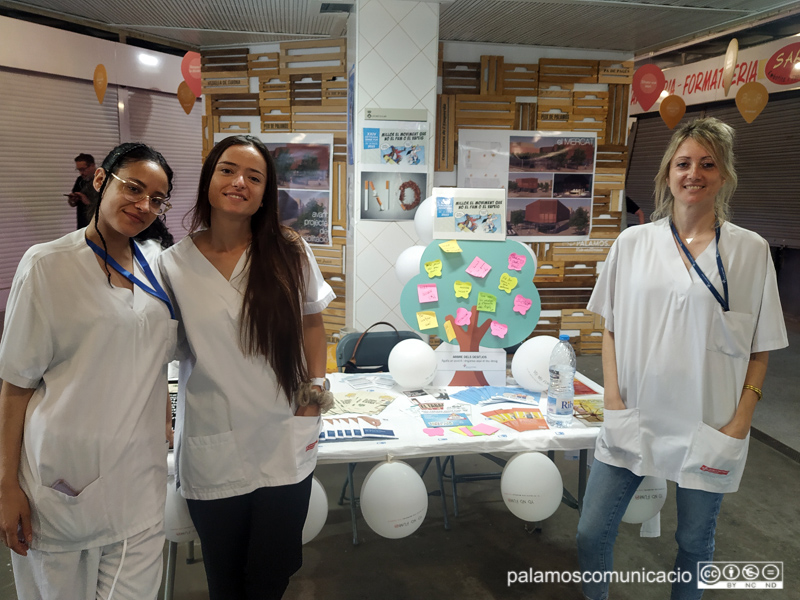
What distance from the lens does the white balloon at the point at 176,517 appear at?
179cm

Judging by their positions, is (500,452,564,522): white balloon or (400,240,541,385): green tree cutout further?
(400,240,541,385): green tree cutout

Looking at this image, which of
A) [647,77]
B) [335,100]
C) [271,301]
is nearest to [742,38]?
[647,77]

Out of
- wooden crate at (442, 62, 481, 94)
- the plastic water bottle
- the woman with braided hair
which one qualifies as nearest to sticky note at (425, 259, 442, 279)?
the plastic water bottle

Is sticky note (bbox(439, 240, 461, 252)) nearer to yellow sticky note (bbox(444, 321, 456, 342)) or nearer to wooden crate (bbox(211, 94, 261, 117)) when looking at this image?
yellow sticky note (bbox(444, 321, 456, 342))

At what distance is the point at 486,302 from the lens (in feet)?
8.25

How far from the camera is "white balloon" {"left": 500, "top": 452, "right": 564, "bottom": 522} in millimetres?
2146

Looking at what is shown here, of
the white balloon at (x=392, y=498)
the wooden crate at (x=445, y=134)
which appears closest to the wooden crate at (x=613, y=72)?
the wooden crate at (x=445, y=134)

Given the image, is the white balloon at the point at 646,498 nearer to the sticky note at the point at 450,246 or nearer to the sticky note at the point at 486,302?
the sticky note at the point at 486,302

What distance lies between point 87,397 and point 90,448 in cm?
11

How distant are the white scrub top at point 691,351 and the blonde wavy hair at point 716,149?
10 cm

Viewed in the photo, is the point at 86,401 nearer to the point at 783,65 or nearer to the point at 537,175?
the point at 537,175

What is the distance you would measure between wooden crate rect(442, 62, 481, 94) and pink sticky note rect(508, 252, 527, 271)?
9.77 feet

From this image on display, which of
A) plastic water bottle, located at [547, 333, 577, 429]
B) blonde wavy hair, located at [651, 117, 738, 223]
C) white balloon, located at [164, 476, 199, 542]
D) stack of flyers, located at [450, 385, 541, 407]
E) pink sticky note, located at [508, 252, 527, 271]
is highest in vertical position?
blonde wavy hair, located at [651, 117, 738, 223]

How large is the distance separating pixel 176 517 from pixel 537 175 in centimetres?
438
